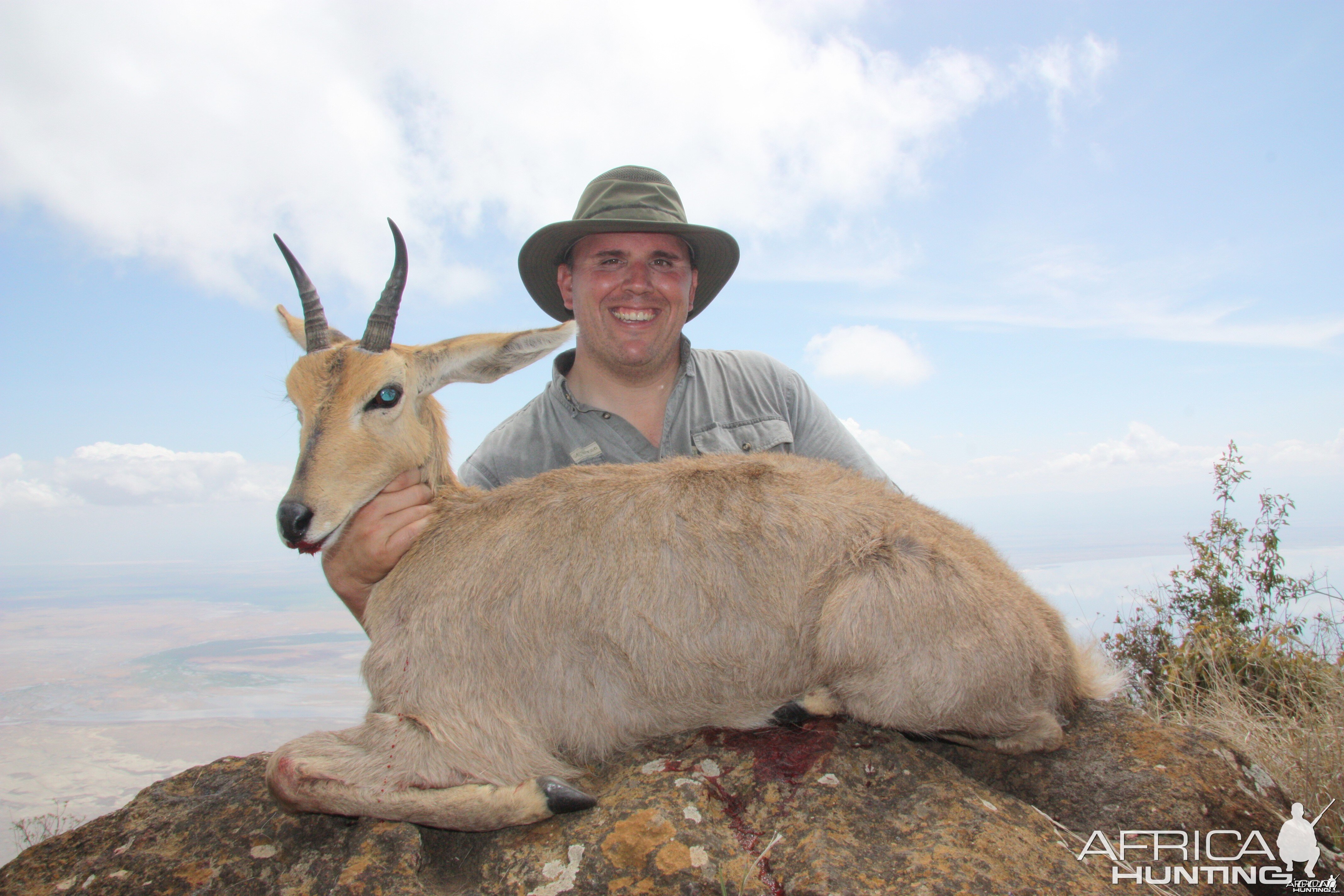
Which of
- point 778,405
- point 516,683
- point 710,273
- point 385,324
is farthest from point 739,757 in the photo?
point 710,273

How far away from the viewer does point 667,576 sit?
13.3 ft

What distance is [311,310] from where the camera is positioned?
494cm

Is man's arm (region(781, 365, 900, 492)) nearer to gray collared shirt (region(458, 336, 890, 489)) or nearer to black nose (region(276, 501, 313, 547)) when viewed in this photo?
gray collared shirt (region(458, 336, 890, 489))

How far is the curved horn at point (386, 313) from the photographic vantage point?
480 cm

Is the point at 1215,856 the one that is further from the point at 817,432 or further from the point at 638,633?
the point at 817,432

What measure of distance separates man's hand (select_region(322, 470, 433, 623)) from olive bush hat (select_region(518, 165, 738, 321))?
115 inches

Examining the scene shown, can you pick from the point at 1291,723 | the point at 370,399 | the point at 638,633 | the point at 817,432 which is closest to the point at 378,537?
the point at 370,399

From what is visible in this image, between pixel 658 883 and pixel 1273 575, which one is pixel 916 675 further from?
pixel 1273 575

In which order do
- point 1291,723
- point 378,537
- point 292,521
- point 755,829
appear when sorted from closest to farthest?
point 755,829, point 292,521, point 378,537, point 1291,723

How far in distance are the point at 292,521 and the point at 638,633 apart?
6.07 ft

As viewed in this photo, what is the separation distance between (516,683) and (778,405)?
4275mm

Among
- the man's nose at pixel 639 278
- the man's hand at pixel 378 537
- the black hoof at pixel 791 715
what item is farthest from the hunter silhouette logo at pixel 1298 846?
the man's nose at pixel 639 278

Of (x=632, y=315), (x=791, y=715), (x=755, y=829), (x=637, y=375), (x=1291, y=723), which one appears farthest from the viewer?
(x=637, y=375)

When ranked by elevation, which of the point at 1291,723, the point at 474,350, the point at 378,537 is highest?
the point at 474,350
